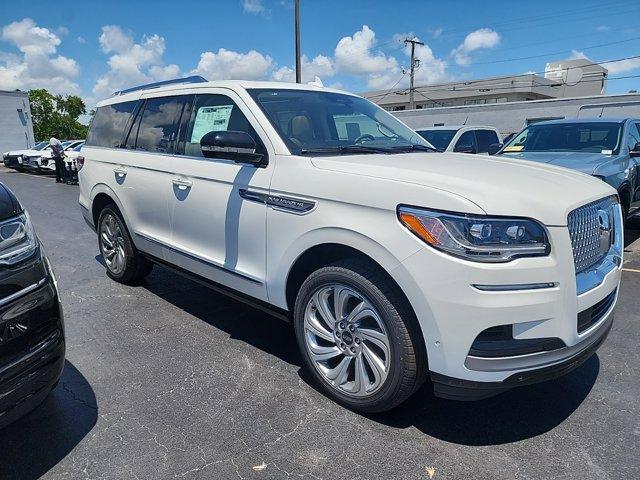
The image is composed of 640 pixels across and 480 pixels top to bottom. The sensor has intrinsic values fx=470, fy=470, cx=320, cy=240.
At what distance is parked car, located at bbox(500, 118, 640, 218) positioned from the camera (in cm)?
600

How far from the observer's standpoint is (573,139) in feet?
22.5

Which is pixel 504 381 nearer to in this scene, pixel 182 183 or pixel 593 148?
pixel 182 183

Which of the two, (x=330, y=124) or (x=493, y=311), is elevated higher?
(x=330, y=124)

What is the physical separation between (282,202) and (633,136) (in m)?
6.53

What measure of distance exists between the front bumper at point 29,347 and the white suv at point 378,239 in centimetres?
124

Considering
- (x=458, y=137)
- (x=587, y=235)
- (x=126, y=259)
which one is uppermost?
(x=458, y=137)

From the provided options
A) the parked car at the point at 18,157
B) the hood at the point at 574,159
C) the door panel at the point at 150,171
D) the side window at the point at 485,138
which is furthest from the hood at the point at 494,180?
the parked car at the point at 18,157

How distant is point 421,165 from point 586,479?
1.77m

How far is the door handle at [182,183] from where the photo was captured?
3.61 meters

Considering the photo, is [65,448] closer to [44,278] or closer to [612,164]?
[44,278]

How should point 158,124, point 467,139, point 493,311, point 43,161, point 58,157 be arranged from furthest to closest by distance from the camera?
point 43,161
point 58,157
point 467,139
point 158,124
point 493,311

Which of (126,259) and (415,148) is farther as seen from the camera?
(126,259)

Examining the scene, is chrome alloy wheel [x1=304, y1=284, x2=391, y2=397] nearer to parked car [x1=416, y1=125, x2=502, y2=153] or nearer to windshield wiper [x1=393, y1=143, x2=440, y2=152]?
windshield wiper [x1=393, y1=143, x2=440, y2=152]

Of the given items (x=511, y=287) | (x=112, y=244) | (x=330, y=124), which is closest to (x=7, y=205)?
(x=330, y=124)
